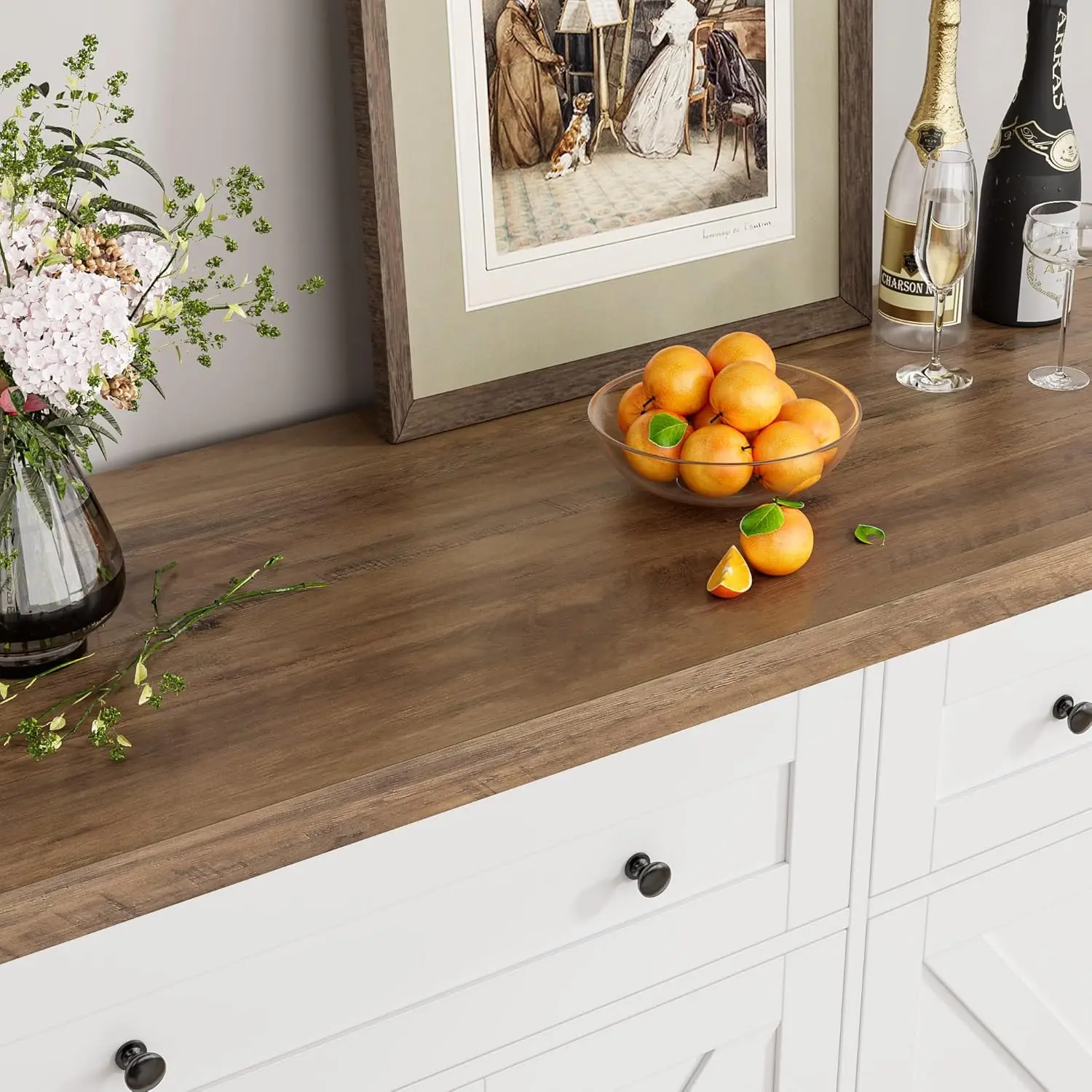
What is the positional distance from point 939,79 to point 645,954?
3.02ft

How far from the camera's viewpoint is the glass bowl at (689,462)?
1.08 m

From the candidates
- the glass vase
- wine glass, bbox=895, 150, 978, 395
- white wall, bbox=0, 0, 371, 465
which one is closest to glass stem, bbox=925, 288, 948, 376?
wine glass, bbox=895, 150, 978, 395

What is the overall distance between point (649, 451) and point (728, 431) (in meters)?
0.06

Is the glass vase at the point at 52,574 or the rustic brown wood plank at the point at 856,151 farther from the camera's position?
the rustic brown wood plank at the point at 856,151

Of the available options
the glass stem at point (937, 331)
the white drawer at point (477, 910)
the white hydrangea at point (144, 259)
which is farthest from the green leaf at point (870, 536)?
the white hydrangea at point (144, 259)

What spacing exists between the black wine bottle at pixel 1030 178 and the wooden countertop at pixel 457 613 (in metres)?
0.15

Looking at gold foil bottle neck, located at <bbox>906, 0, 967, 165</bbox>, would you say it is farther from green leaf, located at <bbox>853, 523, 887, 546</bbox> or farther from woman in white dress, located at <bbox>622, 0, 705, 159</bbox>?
green leaf, located at <bbox>853, 523, 887, 546</bbox>

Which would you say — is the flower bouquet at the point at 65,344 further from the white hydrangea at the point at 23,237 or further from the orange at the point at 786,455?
the orange at the point at 786,455

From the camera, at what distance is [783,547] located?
3.24 ft

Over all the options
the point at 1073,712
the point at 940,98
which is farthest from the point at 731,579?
the point at 940,98

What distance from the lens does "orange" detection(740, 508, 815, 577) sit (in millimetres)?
985

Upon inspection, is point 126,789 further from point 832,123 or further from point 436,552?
point 832,123

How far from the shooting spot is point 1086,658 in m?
1.13

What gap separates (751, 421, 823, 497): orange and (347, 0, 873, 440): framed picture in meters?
0.28
